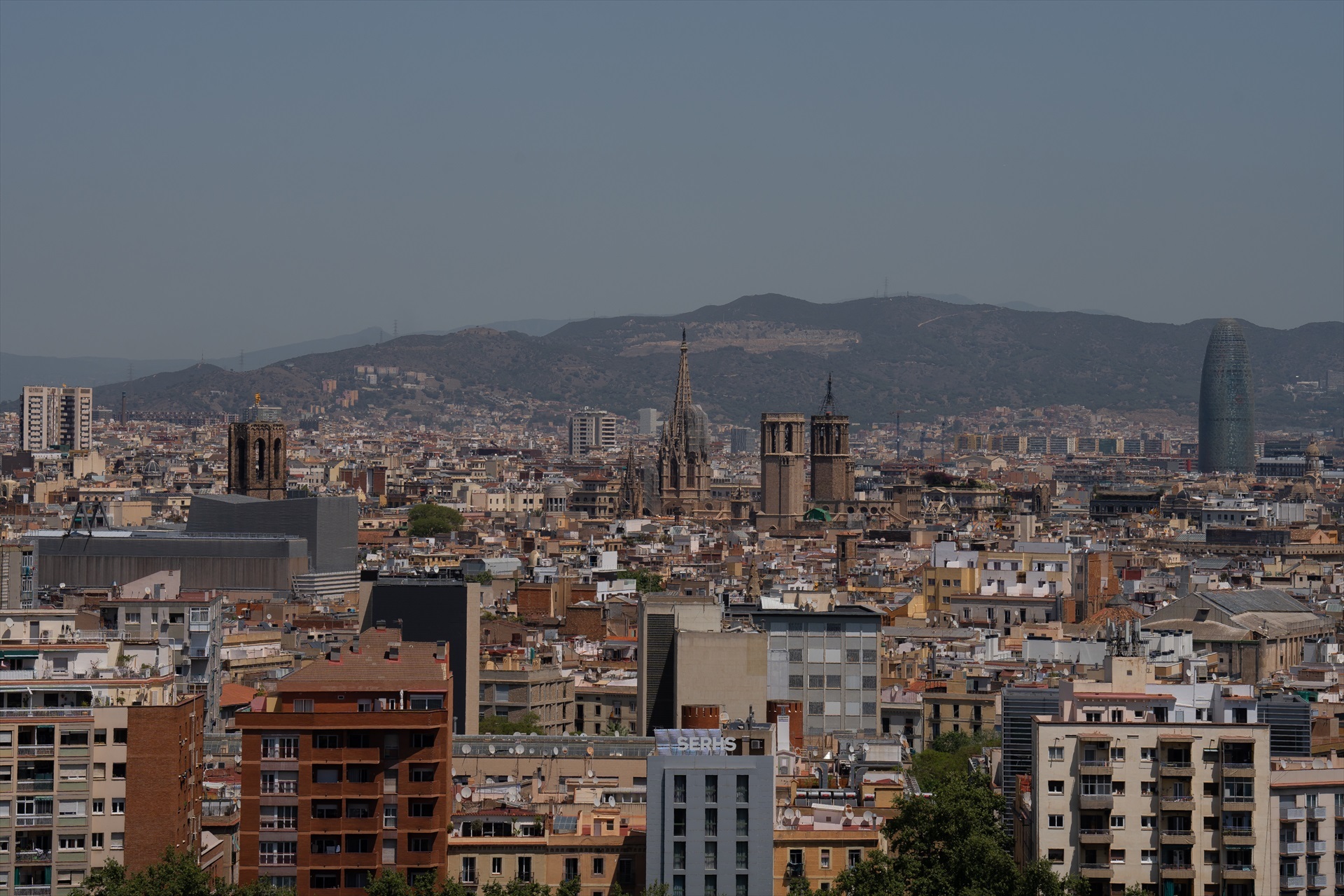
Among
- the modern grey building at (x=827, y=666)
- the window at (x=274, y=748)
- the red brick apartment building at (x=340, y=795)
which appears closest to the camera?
the red brick apartment building at (x=340, y=795)

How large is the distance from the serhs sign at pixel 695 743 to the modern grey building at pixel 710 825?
2.08 feet

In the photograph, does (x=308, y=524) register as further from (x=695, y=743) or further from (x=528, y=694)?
(x=695, y=743)

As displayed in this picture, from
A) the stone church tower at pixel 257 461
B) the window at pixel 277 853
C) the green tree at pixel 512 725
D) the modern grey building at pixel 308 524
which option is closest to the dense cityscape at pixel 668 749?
the window at pixel 277 853

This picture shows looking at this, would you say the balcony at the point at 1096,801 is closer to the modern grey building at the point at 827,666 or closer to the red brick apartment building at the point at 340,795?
the red brick apartment building at the point at 340,795

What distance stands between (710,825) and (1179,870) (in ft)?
22.1

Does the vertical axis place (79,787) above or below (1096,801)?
below

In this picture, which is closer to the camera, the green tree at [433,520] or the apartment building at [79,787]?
the apartment building at [79,787]

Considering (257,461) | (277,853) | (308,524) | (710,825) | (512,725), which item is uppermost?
(257,461)

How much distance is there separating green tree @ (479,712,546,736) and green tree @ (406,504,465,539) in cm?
10120

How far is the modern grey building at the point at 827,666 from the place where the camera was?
57.2 m

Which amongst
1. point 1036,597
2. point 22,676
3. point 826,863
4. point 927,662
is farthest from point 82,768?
point 1036,597

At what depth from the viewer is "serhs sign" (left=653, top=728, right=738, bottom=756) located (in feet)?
123

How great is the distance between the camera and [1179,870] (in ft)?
120

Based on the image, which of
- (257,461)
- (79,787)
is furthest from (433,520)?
(79,787)
